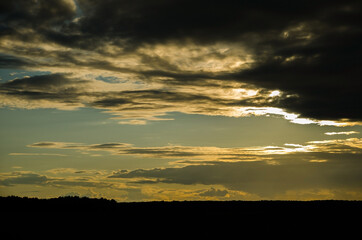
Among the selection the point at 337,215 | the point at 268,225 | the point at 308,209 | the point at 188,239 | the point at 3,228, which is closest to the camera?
the point at 188,239

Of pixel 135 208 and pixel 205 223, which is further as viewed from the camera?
pixel 135 208

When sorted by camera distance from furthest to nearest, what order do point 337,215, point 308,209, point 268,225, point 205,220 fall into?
point 308,209 → point 337,215 → point 205,220 → point 268,225

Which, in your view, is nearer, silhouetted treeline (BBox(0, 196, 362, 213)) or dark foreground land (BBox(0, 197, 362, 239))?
dark foreground land (BBox(0, 197, 362, 239))

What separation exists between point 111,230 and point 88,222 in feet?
18.8

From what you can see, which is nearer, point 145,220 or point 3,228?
point 3,228

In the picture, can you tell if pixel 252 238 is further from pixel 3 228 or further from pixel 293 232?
pixel 3 228

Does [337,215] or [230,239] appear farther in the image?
[337,215]

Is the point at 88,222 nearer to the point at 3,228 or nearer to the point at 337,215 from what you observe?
the point at 3,228

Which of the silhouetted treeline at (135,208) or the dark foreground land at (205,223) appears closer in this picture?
the dark foreground land at (205,223)

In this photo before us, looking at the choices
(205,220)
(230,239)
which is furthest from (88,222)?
(230,239)

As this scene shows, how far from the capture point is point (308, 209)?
60.4 metres

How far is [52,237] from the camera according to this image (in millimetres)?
37188

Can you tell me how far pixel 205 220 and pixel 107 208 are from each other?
20250 millimetres

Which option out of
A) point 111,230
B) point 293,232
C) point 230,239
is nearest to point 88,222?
point 111,230
